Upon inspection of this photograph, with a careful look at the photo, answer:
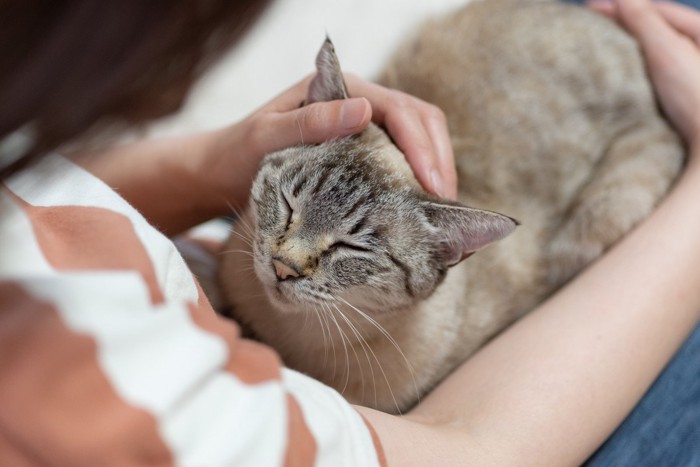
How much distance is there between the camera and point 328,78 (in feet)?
3.90

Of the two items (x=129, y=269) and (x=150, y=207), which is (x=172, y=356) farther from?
(x=150, y=207)

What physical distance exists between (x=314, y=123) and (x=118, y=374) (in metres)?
0.72

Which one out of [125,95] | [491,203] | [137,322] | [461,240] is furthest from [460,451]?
[491,203]

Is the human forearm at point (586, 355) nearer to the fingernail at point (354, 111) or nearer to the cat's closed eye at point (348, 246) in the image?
the cat's closed eye at point (348, 246)

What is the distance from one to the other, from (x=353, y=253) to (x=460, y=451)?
1.42ft

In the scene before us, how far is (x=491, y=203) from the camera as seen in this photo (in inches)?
64.3

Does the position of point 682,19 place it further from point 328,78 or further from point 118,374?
point 118,374

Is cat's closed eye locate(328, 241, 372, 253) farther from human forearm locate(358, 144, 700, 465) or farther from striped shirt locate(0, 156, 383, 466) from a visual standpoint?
striped shirt locate(0, 156, 383, 466)

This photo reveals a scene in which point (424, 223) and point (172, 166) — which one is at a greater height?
point (424, 223)

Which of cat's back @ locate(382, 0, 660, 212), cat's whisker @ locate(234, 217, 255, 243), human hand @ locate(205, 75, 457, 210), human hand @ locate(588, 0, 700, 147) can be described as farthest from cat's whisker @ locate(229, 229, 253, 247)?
human hand @ locate(588, 0, 700, 147)

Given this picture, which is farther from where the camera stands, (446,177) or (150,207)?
(150,207)

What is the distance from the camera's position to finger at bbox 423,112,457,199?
128 cm

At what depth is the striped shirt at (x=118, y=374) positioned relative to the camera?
54cm

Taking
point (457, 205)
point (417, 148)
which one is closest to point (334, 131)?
point (417, 148)
